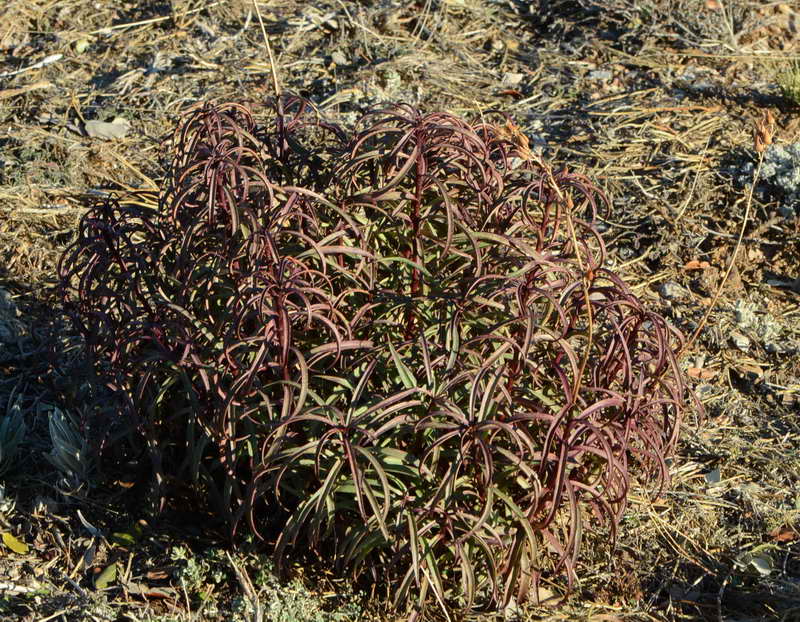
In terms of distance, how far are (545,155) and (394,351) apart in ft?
8.05

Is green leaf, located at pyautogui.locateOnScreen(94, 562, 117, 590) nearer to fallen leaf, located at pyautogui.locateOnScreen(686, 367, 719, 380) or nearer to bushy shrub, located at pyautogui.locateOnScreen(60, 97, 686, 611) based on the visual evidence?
bushy shrub, located at pyautogui.locateOnScreen(60, 97, 686, 611)

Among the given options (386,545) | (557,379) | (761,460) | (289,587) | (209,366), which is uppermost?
(209,366)

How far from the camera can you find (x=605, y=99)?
4.73 m

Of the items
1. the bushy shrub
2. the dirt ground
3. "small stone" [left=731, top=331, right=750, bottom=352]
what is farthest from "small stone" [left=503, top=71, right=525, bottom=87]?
the bushy shrub

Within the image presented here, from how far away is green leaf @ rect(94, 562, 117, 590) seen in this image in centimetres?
261

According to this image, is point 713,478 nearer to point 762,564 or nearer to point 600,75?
point 762,564

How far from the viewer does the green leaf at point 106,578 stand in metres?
2.61

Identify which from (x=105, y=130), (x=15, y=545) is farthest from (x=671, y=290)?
(x=105, y=130)

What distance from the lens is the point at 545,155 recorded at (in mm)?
4375

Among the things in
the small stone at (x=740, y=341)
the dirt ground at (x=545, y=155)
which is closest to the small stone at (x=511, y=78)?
the dirt ground at (x=545, y=155)

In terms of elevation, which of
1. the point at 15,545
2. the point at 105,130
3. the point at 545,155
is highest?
the point at 105,130

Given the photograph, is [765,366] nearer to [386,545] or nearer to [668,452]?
[668,452]

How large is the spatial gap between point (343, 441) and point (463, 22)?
12.5 feet

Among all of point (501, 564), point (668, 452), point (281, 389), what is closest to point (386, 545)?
point (501, 564)
